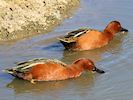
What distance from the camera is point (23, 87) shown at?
26.7 ft

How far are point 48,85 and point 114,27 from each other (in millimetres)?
2810

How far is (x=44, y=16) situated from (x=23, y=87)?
3616mm

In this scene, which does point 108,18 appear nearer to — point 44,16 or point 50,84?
point 44,16

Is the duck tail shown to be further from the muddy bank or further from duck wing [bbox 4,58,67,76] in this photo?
duck wing [bbox 4,58,67,76]

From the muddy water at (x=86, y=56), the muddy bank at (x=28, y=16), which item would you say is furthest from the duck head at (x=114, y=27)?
the muddy bank at (x=28, y=16)

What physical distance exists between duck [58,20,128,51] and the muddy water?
0.12 meters

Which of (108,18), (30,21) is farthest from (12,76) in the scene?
(108,18)

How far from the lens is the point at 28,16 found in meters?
11.2

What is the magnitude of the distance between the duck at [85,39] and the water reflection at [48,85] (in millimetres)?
1457

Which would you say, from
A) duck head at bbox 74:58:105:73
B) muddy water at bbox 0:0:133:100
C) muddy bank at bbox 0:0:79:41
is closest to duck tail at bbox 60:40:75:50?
muddy water at bbox 0:0:133:100

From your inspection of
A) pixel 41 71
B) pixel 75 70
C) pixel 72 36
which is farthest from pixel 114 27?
pixel 41 71

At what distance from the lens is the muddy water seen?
776 centimetres

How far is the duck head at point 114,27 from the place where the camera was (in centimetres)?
1048

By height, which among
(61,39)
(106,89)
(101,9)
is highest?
(101,9)
